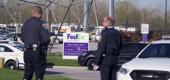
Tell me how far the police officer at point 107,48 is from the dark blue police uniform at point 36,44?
1405mm

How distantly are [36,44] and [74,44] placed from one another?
26.5m

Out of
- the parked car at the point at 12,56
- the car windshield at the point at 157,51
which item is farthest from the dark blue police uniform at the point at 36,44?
the parked car at the point at 12,56

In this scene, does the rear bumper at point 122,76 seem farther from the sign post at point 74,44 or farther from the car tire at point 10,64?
the sign post at point 74,44

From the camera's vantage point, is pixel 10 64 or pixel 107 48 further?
pixel 10 64

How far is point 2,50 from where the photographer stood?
1167 inches

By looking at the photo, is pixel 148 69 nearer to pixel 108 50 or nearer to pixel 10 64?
pixel 108 50

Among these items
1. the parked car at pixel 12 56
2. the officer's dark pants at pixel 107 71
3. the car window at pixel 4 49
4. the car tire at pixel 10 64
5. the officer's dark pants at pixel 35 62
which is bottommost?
the car tire at pixel 10 64

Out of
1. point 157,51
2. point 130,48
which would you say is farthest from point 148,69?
point 130,48

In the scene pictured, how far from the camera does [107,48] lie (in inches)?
503

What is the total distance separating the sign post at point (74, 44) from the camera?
38.3 metres

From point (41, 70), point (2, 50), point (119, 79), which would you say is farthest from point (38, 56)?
point (2, 50)

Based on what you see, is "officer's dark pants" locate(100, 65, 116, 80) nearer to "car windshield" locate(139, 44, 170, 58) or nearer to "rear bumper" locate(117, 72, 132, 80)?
"rear bumper" locate(117, 72, 132, 80)

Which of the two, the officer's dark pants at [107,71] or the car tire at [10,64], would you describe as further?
the car tire at [10,64]

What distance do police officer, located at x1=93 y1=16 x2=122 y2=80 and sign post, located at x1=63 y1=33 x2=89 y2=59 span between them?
25.1 m
